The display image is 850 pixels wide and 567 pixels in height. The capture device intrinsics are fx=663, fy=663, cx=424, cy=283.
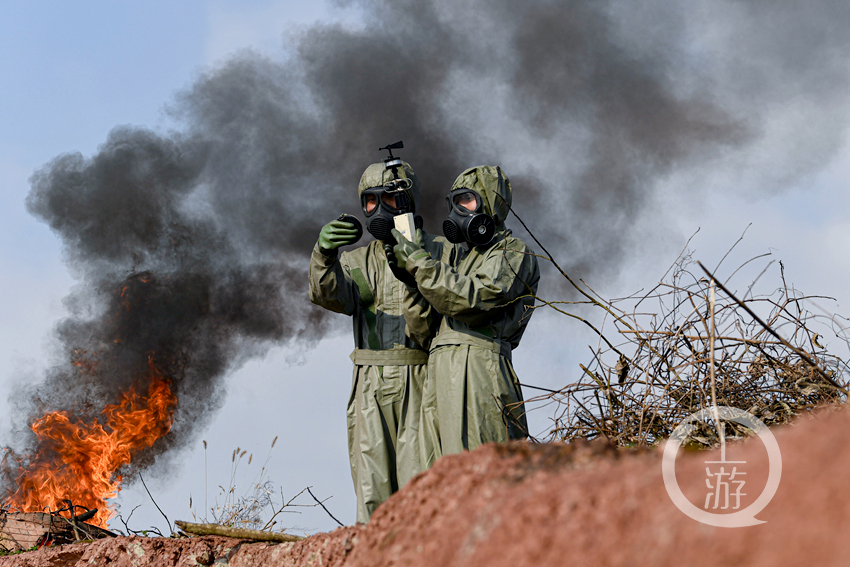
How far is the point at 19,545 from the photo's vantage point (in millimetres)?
5707

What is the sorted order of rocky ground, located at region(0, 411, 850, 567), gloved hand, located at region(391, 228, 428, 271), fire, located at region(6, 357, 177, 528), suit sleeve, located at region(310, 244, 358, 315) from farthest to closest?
fire, located at region(6, 357, 177, 528)
suit sleeve, located at region(310, 244, 358, 315)
gloved hand, located at region(391, 228, 428, 271)
rocky ground, located at region(0, 411, 850, 567)

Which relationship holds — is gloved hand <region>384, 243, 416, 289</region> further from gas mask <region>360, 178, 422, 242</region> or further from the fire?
the fire

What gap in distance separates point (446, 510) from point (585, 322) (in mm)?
1035

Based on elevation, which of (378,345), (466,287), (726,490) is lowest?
(726,490)

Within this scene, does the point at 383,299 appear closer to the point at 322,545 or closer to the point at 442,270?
the point at 442,270

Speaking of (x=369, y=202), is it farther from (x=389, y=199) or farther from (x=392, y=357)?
(x=392, y=357)

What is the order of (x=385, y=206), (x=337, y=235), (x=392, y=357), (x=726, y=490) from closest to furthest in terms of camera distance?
(x=726, y=490)
(x=337, y=235)
(x=392, y=357)
(x=385, y=206)

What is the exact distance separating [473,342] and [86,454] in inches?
283

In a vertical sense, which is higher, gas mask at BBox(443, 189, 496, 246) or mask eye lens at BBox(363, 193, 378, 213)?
mask eye lens at BBox(363, 193, 378, 213)

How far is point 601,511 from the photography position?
3.18 ft

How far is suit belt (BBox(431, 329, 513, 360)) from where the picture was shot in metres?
3.49

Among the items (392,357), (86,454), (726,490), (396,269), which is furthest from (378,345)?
(86,454)

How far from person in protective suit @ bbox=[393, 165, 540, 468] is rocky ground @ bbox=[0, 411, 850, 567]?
180 cm

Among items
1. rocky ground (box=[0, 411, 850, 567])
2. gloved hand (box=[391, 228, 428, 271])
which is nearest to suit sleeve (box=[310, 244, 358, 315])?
gloved hand (box=[391, 228, 428, 271])
